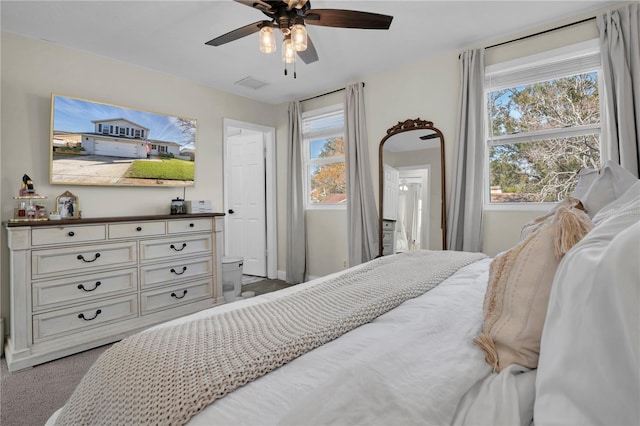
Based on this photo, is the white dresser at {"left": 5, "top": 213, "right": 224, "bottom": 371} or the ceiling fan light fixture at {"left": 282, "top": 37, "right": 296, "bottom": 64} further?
the white dresser at {"left": 5, "top": 213, "right": 224, "bottom": 371}

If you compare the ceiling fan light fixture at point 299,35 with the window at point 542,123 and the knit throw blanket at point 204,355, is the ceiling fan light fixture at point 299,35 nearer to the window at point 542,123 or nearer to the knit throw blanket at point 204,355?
the knit throw blanket at point 204,355

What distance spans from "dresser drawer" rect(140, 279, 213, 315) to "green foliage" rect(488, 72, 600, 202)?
120 inches

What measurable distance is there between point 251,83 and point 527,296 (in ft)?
12.5

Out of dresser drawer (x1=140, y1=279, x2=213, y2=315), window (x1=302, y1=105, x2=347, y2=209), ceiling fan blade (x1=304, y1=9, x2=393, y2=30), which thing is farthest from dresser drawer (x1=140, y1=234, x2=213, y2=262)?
ceiling fan blade (x1=304, y1=9, x2=393, y2=30)

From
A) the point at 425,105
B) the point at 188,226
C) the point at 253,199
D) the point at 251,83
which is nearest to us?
the point at 188,226

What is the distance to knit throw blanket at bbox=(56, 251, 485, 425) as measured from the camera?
2.25ft

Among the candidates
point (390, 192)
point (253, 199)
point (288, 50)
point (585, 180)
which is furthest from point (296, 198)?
point (585, 180)

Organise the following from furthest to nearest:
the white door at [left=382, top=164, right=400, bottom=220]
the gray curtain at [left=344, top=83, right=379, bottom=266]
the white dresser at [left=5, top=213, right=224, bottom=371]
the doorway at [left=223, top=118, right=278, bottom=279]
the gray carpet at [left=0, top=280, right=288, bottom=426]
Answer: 1. the doorway at [left=223, top=118, right=278, bottom=279]
2. the gray curtain at [left=344, top=83, right=379, bottom=266]
3. the white door at [left=382, top=164, right=400, bottom=220]
4. the white dresser at [left=5, top=213, right=224, bottom=371]
5. the gray carpet at [left=0, top=280, right=288, bottom=426]

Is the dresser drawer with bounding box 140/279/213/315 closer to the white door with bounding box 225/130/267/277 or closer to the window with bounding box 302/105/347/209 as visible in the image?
the white door with bounding box 225/130/267/277

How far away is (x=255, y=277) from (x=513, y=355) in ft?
14.6

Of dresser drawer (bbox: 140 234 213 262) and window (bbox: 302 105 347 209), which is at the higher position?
window (bbox: 302 105 347 209)

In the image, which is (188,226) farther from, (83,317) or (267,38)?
(267,38)

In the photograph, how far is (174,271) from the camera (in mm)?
3092

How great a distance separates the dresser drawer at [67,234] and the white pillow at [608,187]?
3.18 meters
